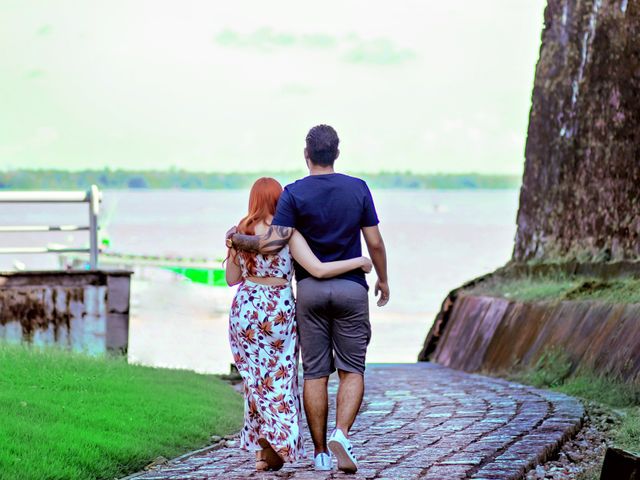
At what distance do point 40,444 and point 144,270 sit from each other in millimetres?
54348

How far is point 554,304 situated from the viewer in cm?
1221

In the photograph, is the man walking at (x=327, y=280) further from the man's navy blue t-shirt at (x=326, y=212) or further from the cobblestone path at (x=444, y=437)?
the cobblestone path at (x=444, y=437)

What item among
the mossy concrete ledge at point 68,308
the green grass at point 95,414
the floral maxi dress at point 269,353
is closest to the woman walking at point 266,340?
the floral maxi dress at point 269,353

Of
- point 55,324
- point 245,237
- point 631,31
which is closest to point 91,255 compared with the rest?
point 55,324

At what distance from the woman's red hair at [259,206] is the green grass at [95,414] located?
1347 mm

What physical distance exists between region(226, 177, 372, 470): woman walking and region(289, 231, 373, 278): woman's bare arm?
0.09 meters

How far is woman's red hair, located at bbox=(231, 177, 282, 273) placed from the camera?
706 centimetres

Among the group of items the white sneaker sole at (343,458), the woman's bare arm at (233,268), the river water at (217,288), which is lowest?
the river water at (217,288)

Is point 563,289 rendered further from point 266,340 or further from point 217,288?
point 217,288

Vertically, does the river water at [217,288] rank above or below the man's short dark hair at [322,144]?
below

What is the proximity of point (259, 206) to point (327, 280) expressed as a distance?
1.83 ft

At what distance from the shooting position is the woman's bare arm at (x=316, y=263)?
684cm

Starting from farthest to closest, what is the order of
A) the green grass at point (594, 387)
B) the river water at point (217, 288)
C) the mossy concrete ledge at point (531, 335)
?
the river water at point (217, 288) → the mossy concrete ledge at point (531, 335) → the green grass at point (594, 387)

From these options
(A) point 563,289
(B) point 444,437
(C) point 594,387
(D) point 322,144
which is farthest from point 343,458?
(A) point 563,289
